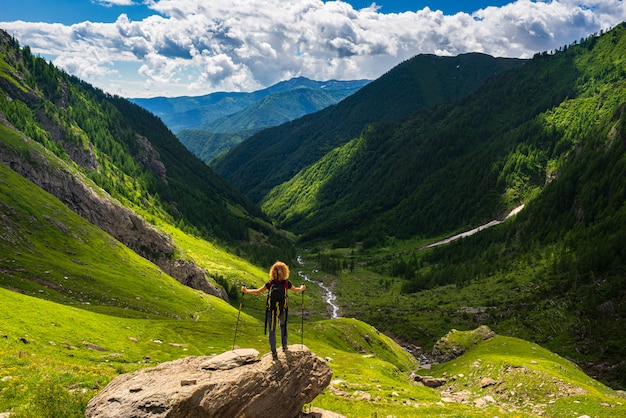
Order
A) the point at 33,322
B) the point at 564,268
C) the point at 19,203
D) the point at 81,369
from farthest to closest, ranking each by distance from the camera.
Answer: the point at 564,268
the point at 19,203
the point at 33,322
the point at 81,369

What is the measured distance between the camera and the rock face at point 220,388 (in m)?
16.9

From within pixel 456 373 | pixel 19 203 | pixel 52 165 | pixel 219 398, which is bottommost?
pixel 456 373

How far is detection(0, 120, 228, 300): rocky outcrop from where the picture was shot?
4537 inches

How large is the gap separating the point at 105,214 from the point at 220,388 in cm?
11860

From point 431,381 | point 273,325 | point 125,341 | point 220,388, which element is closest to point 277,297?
point 273,325

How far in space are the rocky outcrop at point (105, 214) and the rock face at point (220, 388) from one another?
358ft

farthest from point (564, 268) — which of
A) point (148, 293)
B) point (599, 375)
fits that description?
point (148, 293)

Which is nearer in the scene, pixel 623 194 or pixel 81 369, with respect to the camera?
pixel 81 369

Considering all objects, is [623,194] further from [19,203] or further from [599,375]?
[19,203]

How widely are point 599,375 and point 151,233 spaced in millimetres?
131641

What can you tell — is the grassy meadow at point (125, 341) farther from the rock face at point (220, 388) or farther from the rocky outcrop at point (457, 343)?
the rocky outcrop at point (457, 343)

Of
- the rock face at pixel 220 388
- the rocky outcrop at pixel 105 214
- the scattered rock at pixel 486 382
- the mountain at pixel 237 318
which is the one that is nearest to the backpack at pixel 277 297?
the mountain at pixel 237 318

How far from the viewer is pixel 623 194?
617 feet

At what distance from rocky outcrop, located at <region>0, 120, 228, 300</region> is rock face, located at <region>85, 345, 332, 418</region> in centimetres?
10923
